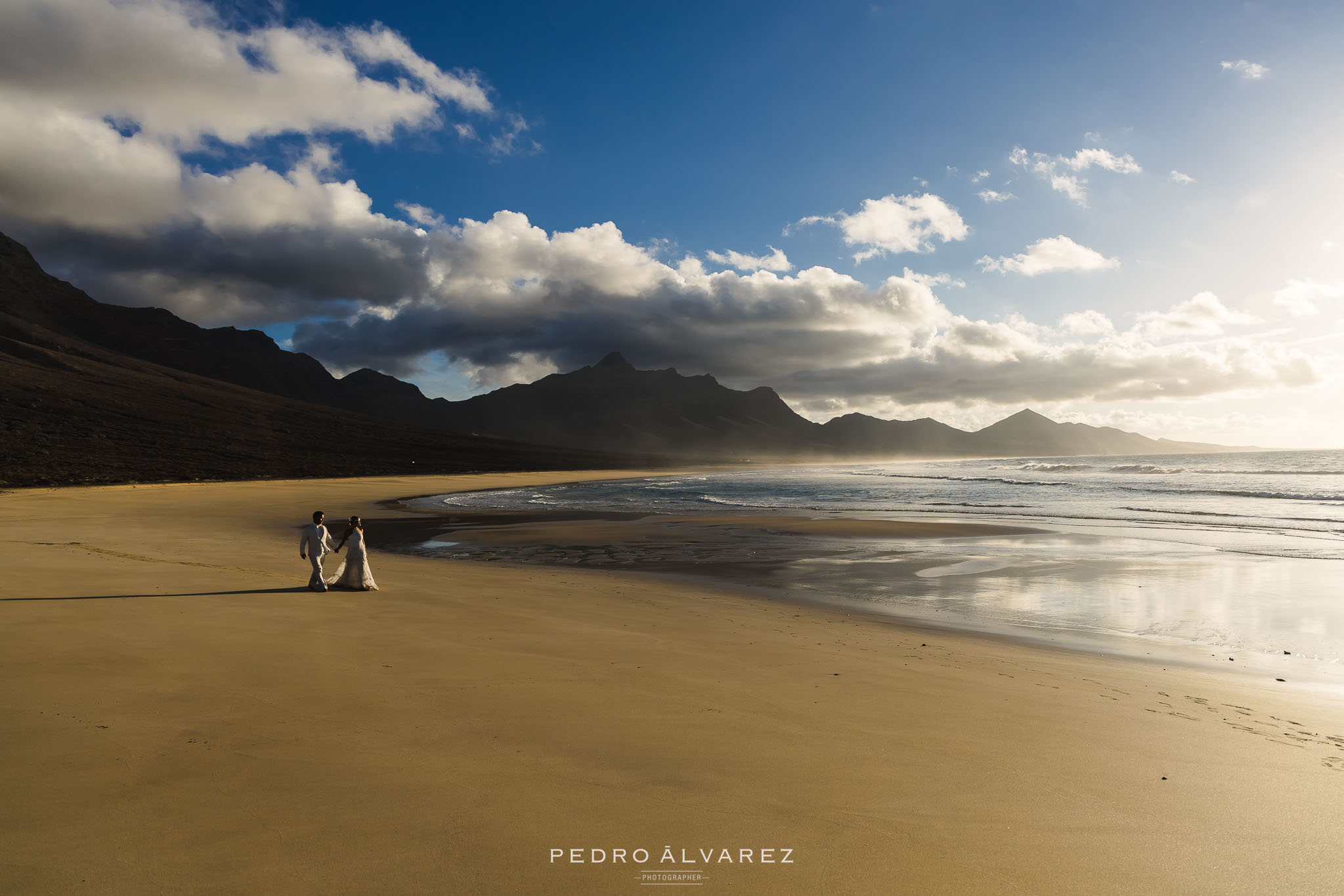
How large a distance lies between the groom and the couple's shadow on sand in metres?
0.16

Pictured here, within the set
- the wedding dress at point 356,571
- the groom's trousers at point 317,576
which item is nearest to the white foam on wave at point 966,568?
the wedding dress at point 356,571

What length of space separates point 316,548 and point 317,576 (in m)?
0.48

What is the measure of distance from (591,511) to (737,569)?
18.4 metres

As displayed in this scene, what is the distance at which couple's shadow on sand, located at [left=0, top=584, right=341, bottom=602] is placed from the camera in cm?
945

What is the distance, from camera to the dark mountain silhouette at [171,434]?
5603 centimetres

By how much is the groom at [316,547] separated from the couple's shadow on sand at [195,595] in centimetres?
16

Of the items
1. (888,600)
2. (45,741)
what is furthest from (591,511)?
(45,741)

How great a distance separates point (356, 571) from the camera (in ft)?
38.7

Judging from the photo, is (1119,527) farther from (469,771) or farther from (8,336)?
(8,336)

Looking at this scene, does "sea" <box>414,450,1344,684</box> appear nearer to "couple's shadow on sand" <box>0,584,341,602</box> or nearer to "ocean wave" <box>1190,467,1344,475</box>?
"couple's shadow on sand" <box>0,584,341,602</box>

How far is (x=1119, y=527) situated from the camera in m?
25.0

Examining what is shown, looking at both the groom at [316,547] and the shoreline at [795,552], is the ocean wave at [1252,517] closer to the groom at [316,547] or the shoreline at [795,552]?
the shoreline at [795,552]

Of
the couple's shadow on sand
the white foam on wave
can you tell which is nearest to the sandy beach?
the couple's shadow on sand

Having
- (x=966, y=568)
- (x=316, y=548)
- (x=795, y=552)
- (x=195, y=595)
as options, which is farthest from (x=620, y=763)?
(x=795, y=552)
